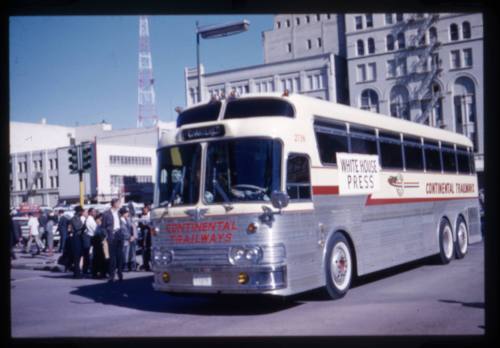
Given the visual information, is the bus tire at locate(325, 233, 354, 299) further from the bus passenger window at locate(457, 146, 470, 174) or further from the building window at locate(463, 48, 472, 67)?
the building window at locate(463, 48, 472, 67)

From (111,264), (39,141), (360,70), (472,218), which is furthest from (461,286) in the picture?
(39,141)

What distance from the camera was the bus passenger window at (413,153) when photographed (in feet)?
44.1

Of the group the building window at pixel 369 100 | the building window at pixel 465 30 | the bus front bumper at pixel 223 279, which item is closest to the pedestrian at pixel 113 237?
the bus front bumper at pixel 223 279

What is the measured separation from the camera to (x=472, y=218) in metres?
17.5

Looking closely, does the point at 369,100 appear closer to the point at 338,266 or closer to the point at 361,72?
the point at 361,72

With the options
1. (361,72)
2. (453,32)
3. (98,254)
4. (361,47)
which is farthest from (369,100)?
(98,254)

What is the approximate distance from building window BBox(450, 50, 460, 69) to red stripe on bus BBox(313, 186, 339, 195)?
150ft

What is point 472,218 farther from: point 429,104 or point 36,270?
point 429,104

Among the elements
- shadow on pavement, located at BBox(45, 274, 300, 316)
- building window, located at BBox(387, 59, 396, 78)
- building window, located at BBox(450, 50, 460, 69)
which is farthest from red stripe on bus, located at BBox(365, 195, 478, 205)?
building window, located at BBox(387, 59, 396, 78)

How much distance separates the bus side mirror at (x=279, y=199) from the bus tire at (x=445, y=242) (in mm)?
7381

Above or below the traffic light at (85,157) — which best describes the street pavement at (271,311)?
below

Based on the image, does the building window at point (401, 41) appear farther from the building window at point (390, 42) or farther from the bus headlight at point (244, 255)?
the bus headlight at point (244, 255)

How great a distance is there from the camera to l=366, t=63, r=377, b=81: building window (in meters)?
61.1

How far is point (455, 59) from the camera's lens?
5234cm
